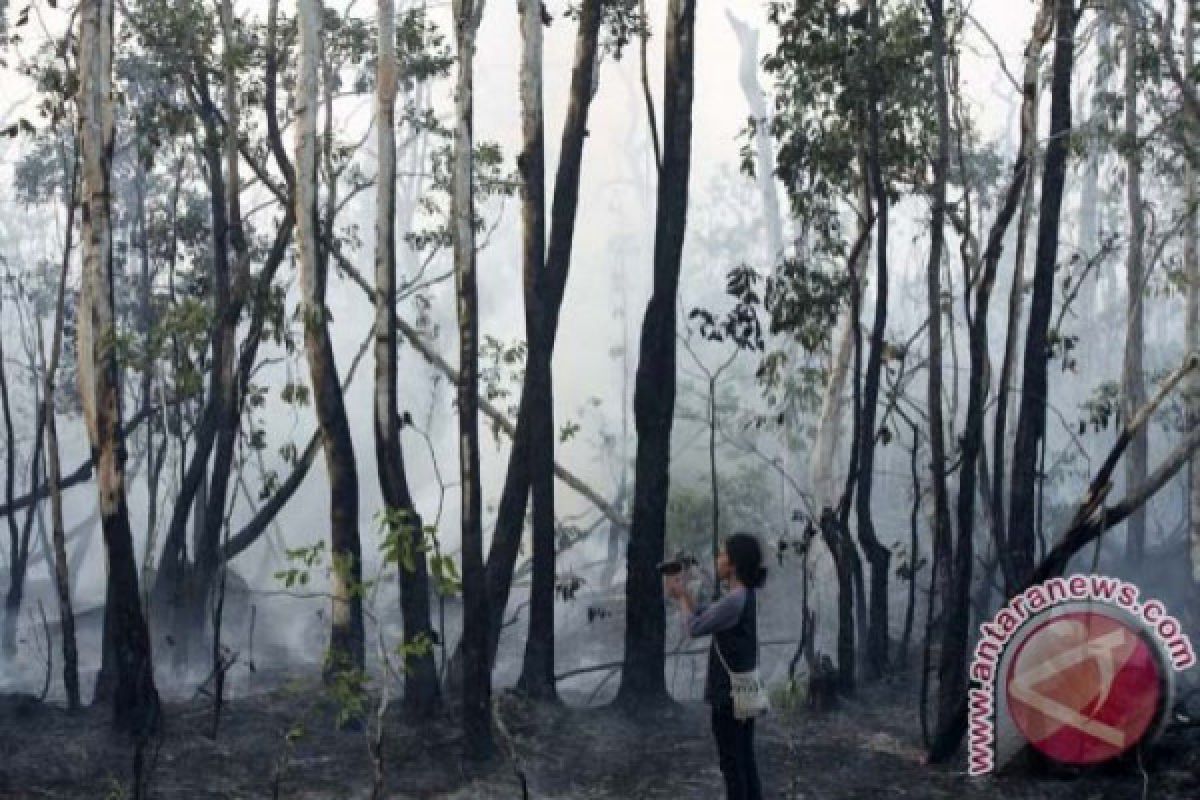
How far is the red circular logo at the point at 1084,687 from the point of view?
966 cm

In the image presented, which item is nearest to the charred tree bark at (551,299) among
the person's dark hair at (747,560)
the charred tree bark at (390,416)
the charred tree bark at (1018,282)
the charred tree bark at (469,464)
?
the charred tree bark at (390,416)

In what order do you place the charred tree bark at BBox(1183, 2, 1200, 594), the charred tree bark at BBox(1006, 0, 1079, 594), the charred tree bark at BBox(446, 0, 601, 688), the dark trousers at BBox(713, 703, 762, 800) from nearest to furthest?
the dark trousers at BBox(713, 703, 762, 800)
the charred tree bark at BBox(1006, 0, 1079, 594)
the charred tree bark at BBox(446, 0, 601, 688)
the charred tree bark at BBox(1183, 2, 1200, 594)

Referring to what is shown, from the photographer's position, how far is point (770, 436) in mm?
44125

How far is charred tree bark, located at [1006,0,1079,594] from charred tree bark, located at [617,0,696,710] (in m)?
3.41

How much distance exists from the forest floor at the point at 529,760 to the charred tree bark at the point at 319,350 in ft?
2.97

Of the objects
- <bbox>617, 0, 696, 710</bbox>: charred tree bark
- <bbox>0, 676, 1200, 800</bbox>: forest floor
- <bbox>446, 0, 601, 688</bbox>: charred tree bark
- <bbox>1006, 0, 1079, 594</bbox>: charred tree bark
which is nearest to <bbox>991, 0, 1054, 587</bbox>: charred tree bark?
<bbox>1006, 0, 1079, 594</bbox>: charred tree bark

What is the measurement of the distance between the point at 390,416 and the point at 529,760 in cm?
326

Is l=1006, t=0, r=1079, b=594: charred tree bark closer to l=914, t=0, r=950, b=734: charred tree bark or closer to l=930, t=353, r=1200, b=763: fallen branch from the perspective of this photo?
l=914, t=0, r=950, b=734: charred tree bark

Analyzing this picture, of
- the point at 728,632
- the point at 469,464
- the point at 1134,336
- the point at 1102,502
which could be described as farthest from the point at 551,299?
Result: the point at 1134,336

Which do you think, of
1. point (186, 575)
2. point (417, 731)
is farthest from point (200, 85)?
Result: point (417, 731)

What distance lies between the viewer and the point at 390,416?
12758mm

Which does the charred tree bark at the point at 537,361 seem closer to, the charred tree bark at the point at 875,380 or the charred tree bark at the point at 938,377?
the charred tree bark at the point at 875,380

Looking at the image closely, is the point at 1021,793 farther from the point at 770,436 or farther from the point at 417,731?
the point at 770,436

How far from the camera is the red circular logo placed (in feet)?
31.7
